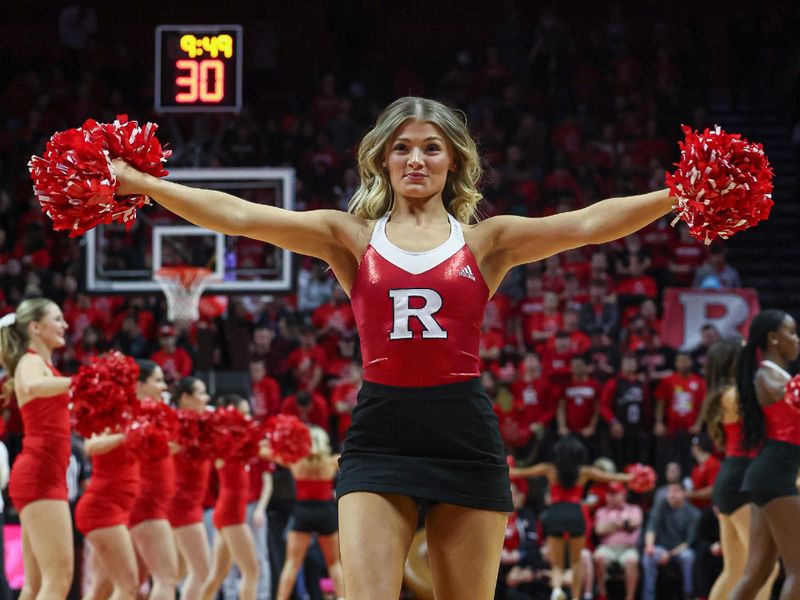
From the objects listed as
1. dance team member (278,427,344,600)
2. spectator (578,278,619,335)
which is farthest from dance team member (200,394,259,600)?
spectator (578,278,619,335)

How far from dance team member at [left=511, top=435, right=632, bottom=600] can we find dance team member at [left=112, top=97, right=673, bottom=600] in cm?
689

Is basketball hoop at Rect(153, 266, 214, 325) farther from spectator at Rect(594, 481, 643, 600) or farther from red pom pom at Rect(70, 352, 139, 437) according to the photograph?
spectator at Rect(594, 481, 643, 600)

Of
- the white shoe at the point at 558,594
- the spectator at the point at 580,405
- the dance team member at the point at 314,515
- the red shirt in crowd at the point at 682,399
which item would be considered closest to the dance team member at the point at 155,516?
the dance team member at the point at 314,515

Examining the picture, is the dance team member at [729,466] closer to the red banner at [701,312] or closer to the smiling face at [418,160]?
the smiling face at [418,160]

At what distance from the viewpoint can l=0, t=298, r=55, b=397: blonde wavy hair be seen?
248 inches

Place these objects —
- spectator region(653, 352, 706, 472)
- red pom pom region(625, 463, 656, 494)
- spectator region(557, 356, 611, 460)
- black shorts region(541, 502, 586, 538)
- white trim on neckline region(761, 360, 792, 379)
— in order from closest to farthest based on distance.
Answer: white trim on neckline region(761, 360, 792, 379) < red pom pom region(625, 463, 656, 494) < black shorts region(541, 502, 586, 538) < spectator region(653, 352, 706, 472) < spectator region(557, 356, 611, 460)

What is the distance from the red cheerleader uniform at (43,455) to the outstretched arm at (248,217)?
9.64ft

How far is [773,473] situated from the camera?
6.14 metres

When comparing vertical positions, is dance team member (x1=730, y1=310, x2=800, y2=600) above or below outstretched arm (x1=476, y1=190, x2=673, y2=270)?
below

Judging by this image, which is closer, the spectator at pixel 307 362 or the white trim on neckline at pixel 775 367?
the white trim on neckline at pixel 775 367

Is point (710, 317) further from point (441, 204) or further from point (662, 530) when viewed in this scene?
point (441, 204)

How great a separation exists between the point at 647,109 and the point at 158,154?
12888 mm

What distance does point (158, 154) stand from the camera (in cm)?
347

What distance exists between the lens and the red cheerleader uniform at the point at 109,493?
261 inches
